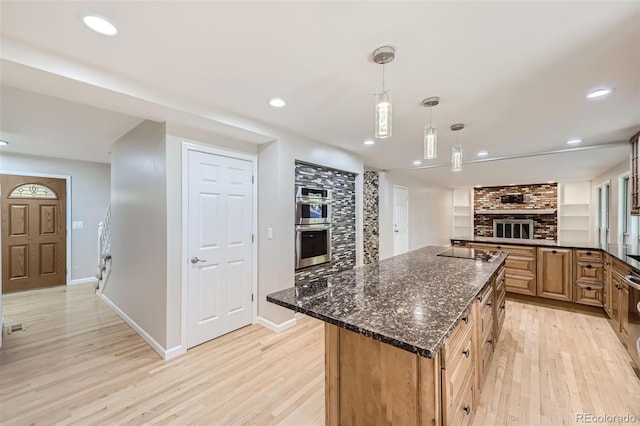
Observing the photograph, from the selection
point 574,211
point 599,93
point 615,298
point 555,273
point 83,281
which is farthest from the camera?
point 574,211

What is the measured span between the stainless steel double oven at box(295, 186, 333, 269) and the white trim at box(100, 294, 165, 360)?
1.63m

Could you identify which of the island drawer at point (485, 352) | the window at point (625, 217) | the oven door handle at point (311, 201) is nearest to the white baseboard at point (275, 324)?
the oven door handle at point (311, 201)

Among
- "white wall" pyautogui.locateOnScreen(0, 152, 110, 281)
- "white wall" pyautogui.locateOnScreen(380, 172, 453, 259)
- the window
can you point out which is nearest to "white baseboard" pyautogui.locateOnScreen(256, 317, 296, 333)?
"white wall" pyautogui.locateOnScreen(380, 172, 453, 259)

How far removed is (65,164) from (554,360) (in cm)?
781

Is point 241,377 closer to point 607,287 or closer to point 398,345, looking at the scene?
point 398,345

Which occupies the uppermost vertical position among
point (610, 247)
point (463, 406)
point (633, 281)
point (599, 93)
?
point (599, 93)

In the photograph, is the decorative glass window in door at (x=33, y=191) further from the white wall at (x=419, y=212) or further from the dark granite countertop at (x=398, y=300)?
the white wall at (x=419, y=212)

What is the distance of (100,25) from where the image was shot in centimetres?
141

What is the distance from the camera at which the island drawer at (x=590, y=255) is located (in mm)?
3455

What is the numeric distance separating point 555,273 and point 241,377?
4.29 m

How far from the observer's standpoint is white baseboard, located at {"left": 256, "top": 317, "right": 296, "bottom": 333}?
10.4 ft

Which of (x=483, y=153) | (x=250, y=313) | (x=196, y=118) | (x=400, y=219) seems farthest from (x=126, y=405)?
(x=400, y=219)

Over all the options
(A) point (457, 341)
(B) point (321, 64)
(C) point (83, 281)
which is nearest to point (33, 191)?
(C) point (83, 281)

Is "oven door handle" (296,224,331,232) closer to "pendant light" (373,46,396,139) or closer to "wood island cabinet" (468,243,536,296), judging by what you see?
"pendant light" (373,46,396,139)
